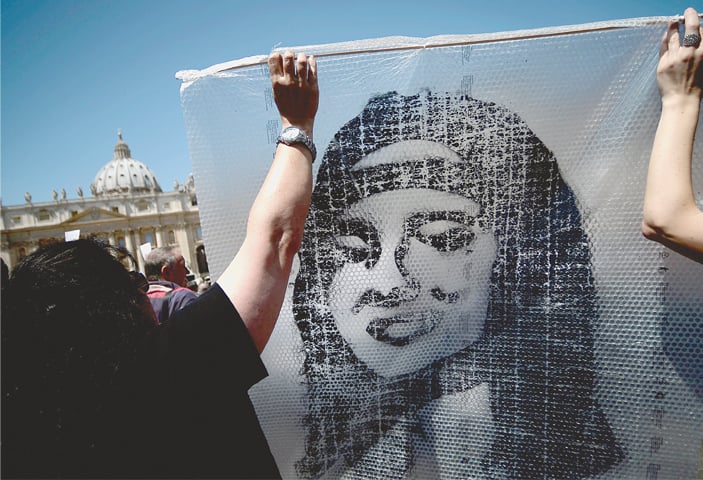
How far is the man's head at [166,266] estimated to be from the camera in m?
3.59

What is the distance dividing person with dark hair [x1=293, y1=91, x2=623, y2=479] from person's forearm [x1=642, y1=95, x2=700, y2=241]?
0.29 m

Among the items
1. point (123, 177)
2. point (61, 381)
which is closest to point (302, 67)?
point (61, 381)

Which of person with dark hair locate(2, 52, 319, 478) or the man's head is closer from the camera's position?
person with dark hair locate(2, 52, 319, 478)

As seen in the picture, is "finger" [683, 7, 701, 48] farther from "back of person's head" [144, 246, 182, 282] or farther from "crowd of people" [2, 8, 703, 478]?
"back of person's head" [144, 246, 182, 282]

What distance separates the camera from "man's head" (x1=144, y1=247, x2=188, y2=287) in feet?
11.8

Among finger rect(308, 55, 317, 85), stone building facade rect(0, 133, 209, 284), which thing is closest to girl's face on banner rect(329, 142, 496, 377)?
finger rect(308, 55, 317, 85)

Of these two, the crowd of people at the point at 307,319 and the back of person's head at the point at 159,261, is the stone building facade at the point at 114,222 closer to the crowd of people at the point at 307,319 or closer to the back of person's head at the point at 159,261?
the back of person's head at the point at 159,261

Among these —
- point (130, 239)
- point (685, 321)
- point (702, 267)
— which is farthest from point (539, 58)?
point (130, 239)

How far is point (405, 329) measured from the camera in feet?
4.97

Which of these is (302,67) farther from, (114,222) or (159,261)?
(114,222)

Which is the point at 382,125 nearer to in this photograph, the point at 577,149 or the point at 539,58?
the point at 539,58

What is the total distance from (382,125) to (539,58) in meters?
0.63

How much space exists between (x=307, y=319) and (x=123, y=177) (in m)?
84.9

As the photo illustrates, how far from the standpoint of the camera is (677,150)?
110cm
